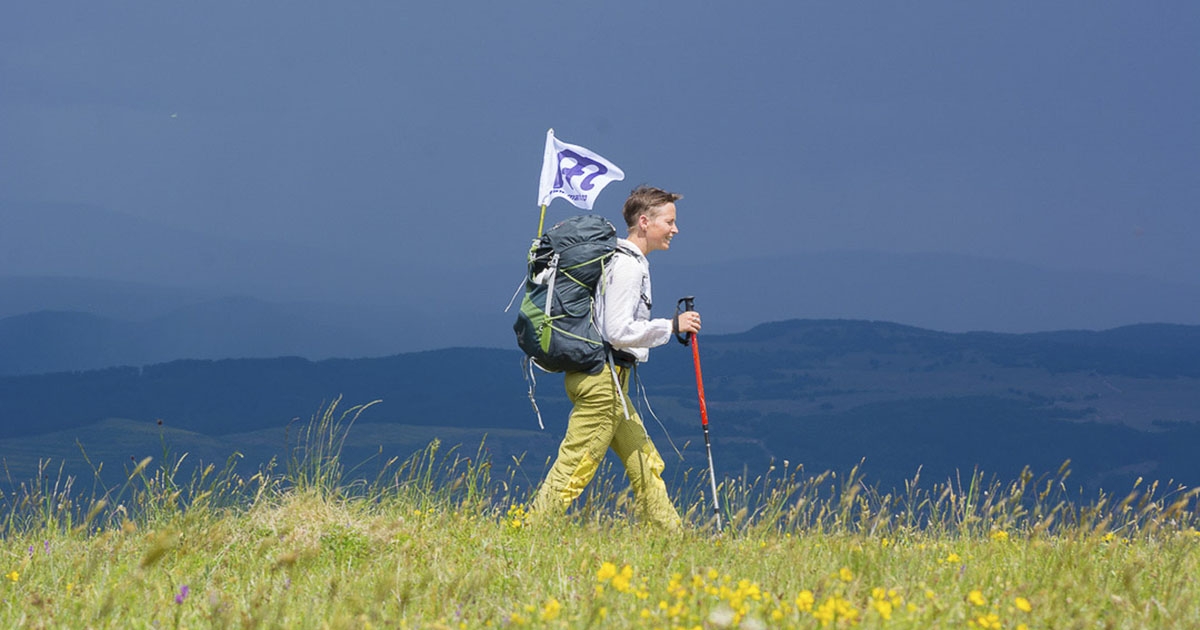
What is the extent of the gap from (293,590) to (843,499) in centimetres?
315

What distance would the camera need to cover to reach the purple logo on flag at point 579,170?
336 inches

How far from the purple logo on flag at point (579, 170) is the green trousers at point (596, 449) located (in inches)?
60.5

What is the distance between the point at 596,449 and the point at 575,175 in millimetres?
2097

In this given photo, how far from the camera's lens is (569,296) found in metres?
Result: 7.58

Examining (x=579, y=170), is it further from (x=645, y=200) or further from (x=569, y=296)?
(x=569, y=296)

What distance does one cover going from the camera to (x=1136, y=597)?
5.57 metres

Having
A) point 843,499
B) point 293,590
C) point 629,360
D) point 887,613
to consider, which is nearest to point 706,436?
point 629,360

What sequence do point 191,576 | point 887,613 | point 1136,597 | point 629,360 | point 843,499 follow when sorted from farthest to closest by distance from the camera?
1. point 629,360
2. point 843,499
3. point 191,576
4. point 1136,597
5. point 887,613

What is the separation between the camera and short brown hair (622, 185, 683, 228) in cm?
788

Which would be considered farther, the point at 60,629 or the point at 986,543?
the point at 986,543

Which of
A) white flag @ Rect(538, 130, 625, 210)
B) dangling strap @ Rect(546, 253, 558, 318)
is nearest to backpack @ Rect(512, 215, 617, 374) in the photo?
dangling strap @ Rect(546, 253, 558, 318)

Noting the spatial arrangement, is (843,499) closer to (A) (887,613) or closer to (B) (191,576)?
(A) (887,613)

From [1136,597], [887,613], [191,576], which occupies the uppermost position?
[887,613]

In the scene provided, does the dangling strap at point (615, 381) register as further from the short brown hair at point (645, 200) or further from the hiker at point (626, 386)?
the short brown hair at point (645, 200)
